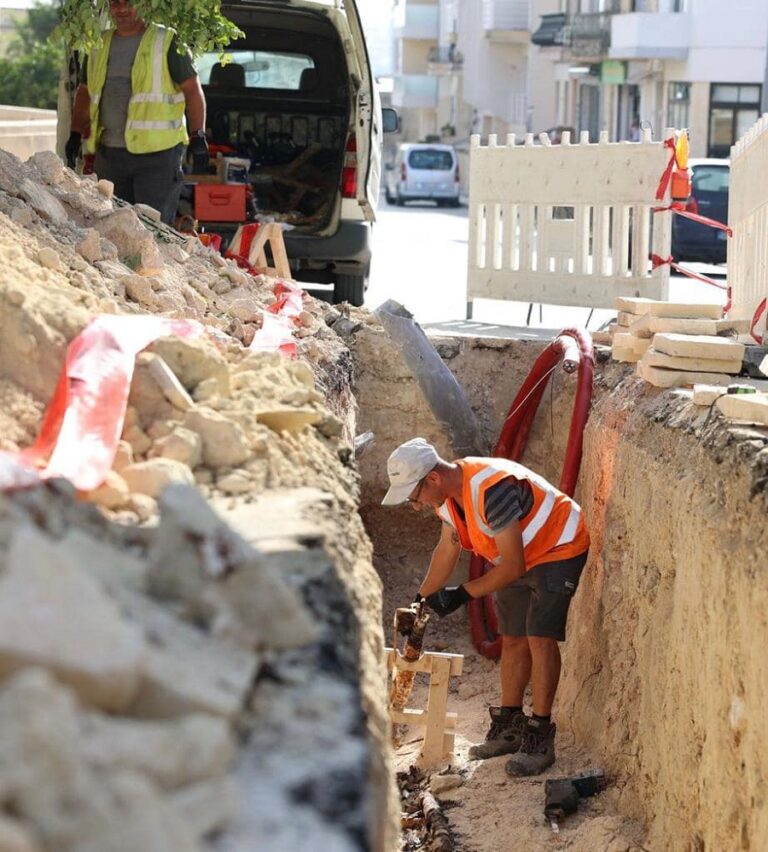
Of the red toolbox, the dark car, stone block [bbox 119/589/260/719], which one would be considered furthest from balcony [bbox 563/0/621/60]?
stone block [bbox 119/589/260/719]

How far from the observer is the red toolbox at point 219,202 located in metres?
11.2

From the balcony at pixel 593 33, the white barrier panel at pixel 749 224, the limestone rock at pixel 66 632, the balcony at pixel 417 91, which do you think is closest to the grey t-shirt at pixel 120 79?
the white barrier panel at pixel 749 224

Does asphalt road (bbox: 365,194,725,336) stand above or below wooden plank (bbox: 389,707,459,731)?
above

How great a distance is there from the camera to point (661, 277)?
11.4 meters

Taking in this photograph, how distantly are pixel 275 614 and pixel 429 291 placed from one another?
42.7 ft

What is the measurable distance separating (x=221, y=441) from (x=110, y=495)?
22.0 inches

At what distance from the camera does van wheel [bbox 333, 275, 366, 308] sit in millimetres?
11922

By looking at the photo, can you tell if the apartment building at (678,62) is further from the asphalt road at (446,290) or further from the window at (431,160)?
the asphalt road at (446,290)

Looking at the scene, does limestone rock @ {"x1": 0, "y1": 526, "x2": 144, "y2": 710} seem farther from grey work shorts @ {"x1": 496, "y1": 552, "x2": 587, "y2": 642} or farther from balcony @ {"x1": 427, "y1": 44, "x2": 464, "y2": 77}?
balcony @ {"x1": 427, "y1": 44, "x2": 464, "y2": 77}

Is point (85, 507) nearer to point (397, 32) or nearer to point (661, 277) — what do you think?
point (661, 277)

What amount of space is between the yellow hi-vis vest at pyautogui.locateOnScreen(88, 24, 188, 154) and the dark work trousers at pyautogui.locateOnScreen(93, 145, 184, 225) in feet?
0.37

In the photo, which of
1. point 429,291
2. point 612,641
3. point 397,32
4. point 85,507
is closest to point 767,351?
point 612,641

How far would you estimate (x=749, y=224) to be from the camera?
9781 mm

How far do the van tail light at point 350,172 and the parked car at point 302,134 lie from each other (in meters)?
0.01
